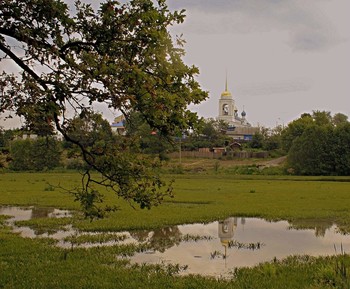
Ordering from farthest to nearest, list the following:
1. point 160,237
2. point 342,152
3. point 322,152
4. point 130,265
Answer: point 322,152
point 342,152
point 160,237
point 130,265

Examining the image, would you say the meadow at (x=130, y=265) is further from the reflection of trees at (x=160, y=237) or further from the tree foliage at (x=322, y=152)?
the tree foliage at (x=322, y=152)

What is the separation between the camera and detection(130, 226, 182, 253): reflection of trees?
16.4m

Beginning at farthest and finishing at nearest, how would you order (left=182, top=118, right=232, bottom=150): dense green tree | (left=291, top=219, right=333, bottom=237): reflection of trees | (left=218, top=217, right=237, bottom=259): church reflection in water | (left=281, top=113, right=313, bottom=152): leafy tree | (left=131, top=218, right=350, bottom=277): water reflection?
1. (left=182, top=118, right=232, bottom=150): dense green tree
2. (left=281, top=113, right=313, bottom=152): leafy tree
3. (left=291, top=219, right=333, bottom=237): reflection of trees
4. (left=218, top=217, right=237, bottom=259): church reflection in water
5. (left=131, top=218, right=350, bottom=277): water reflection

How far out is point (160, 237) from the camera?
18188 mm

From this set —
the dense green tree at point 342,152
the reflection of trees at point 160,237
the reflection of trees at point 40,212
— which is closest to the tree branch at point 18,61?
the reflection of trees at point 160,237

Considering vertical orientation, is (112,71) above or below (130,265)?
above

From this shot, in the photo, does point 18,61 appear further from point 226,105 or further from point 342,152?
point 226,105

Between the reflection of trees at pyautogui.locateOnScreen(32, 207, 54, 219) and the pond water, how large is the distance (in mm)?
2135

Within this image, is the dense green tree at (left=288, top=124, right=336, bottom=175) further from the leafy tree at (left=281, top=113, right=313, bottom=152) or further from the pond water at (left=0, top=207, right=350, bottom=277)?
the pond water at (left=0, top=207, right=350, bottom=277)

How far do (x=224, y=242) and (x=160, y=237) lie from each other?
2.67m

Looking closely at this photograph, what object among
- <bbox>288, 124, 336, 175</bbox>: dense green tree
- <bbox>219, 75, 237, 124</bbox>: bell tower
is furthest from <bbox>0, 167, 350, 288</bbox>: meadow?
<bbox>219, 75, 237, 124</bbox>: bell tower

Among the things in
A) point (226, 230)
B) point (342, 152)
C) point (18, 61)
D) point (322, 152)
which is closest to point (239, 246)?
point (226, 230)

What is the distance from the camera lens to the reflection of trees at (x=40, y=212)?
2501 cm

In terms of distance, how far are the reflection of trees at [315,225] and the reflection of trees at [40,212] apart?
539 inches
